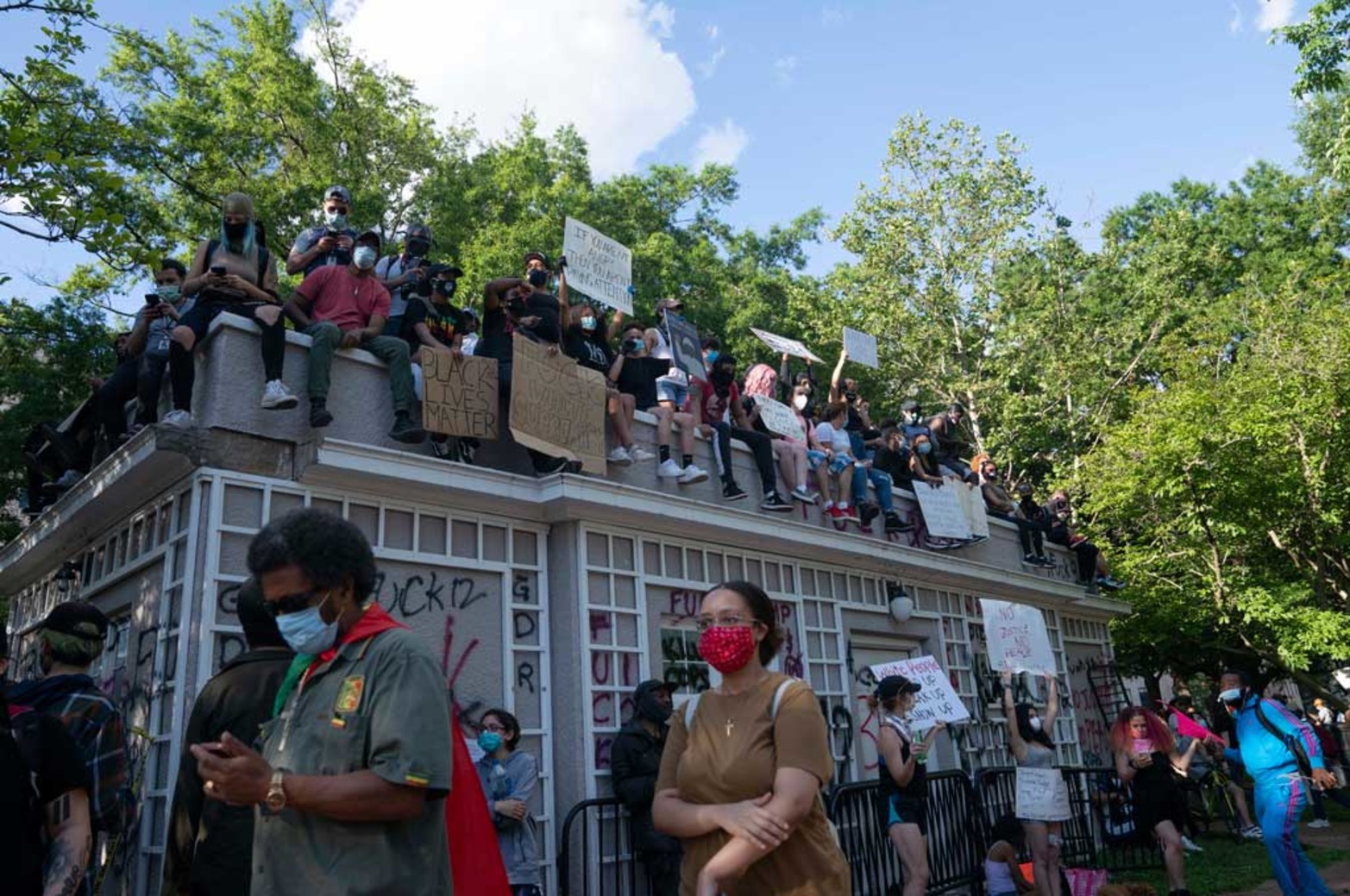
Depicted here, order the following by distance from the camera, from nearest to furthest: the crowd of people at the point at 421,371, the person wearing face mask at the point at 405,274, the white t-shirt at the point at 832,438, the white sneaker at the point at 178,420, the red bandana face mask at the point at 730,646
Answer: the red bandana face mask at the point at 730,646, the white sneaker at the point at 178,420, the crowd of people at the point at 421,371, the person wearing face mask at the point at 405,274, the white t-shirt at the point at 832,438

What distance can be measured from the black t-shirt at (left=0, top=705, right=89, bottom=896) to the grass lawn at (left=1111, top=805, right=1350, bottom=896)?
387 inches

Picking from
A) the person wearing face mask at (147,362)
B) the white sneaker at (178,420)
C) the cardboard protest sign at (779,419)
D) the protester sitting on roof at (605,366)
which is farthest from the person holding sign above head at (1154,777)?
the person wearing face mask at (147,362)

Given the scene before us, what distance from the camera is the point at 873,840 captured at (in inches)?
335

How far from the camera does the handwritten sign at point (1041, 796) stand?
8484mm

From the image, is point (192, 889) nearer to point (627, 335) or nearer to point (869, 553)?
point (627, 335)

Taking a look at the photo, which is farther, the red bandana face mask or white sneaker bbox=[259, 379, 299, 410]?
white sneaker bbox=[259, 379, 299, 410]

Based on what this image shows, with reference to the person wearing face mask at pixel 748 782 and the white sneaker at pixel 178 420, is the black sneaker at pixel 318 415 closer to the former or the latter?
the white sneaker at pixel 178 420

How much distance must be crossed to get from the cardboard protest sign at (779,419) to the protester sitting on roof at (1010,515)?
566 centimetres

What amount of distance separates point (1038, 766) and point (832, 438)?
17.2 ft

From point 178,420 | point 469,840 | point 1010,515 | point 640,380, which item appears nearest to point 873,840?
point 640,380

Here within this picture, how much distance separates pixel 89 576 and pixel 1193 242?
33033mm

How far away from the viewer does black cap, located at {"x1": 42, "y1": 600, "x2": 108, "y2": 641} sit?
4.01 meters

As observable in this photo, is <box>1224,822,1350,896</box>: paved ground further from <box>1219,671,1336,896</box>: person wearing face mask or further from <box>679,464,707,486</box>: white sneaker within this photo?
<box>679,464,707,486</box>: white sneaker

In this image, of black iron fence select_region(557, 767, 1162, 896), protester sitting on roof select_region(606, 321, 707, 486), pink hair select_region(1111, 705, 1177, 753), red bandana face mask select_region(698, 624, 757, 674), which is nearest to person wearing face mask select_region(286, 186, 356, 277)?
protester sitting on roof select_region(606, 321, 707, 486)
